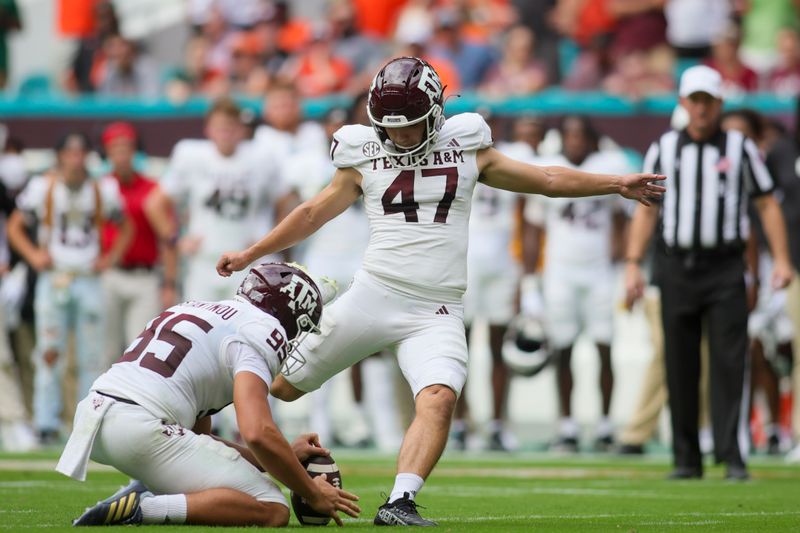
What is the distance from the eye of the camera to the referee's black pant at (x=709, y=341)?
359 inches

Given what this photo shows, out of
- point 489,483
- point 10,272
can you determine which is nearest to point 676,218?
point 489,483

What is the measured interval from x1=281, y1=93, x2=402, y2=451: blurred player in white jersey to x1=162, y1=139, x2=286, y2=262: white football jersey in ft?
0.92

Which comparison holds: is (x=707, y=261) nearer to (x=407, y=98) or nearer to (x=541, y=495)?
(x=541, y=495)

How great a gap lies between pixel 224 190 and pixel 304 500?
20.4 ft

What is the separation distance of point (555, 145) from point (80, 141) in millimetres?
3882

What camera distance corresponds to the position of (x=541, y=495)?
8.02 meters

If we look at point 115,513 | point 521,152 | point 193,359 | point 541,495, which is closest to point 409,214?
point 193,359

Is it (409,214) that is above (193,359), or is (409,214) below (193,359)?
above

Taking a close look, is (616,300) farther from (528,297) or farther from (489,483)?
(489,483)

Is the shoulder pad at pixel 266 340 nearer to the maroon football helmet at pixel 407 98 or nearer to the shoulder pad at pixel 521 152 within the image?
the maroon football helmet at pixel 407 98

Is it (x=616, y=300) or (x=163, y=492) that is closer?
(x=163, y=492)

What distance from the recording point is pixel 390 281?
675 cm

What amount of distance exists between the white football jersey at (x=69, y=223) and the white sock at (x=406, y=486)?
22.2 ft

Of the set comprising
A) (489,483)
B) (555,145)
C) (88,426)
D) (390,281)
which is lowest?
→ (489,483)
